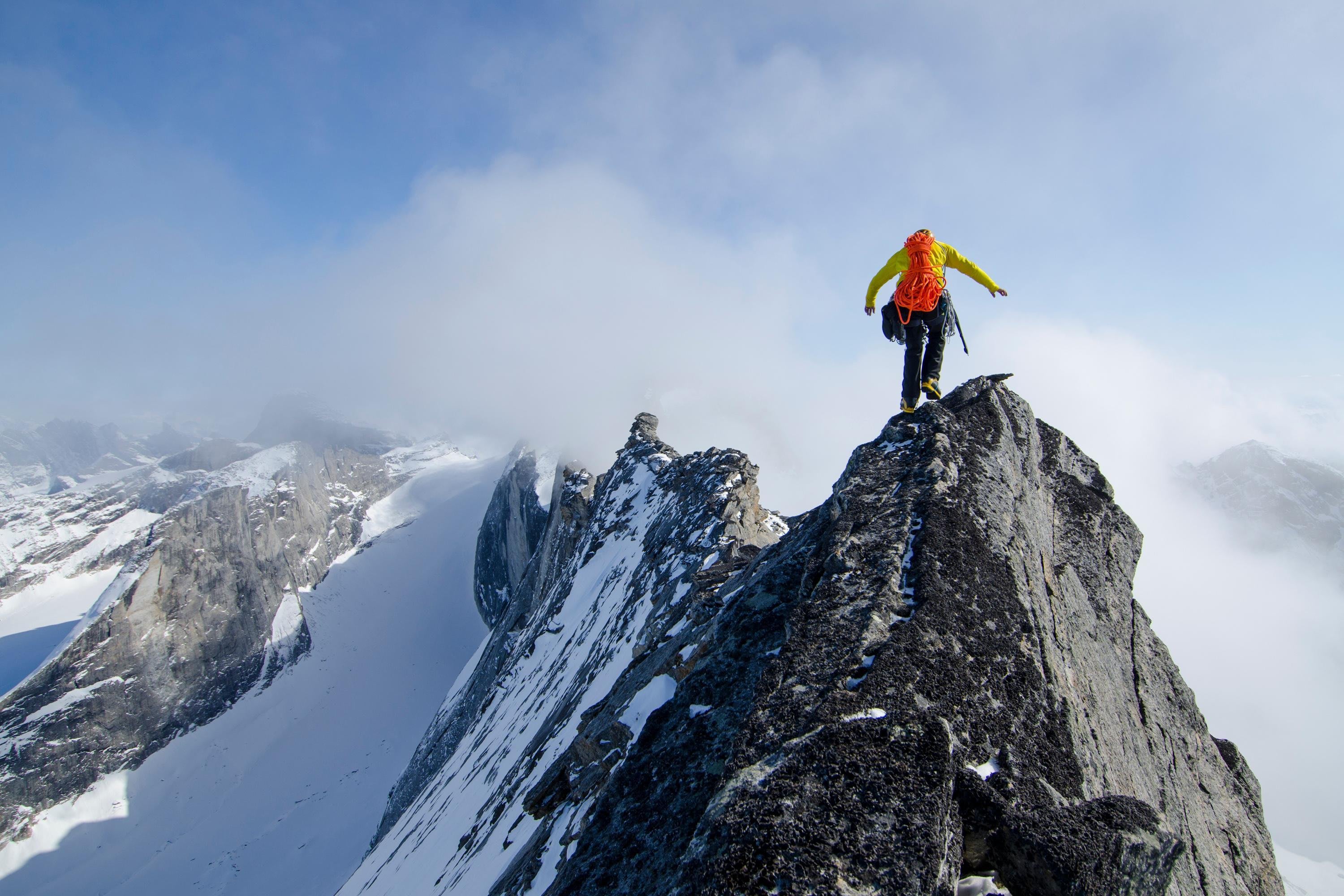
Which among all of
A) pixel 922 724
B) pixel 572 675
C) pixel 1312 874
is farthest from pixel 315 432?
pixel 1312 874

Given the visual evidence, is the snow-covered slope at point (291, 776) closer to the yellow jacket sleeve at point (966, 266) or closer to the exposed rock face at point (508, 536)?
the exposed rock face at point (508, 536)

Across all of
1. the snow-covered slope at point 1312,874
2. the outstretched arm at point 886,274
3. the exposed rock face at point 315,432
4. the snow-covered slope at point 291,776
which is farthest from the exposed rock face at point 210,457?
the snow-covered slope at point 1312,874

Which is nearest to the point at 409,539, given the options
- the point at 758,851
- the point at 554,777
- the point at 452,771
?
the point at 452,771

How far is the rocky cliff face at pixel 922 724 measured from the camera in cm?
367

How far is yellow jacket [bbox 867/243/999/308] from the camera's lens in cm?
1009

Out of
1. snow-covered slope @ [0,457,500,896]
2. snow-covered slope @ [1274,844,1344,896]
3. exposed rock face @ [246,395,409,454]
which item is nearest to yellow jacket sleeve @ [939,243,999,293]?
snow-covered slope @ [0,457,500,896]

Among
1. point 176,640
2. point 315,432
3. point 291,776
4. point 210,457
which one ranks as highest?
point 315,432

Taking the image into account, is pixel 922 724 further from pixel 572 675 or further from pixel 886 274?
pixel 572 675

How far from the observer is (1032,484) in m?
8.05

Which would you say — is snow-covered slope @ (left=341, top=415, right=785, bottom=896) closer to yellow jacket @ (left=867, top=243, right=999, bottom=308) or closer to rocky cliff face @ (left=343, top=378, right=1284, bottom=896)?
rocky cliff face @ (left=343, top=378, right=1284, bottom=896)

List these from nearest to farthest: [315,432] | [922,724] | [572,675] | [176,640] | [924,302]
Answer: [922,724] → [924,302] → [572,675] → [176,640] → [315,432]

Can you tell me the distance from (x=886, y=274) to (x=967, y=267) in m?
1.37

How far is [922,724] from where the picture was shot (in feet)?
13.6

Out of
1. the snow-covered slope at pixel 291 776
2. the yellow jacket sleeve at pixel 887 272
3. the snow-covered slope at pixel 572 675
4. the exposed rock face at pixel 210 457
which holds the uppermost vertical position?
the exposed rock face at pixel 210 457
